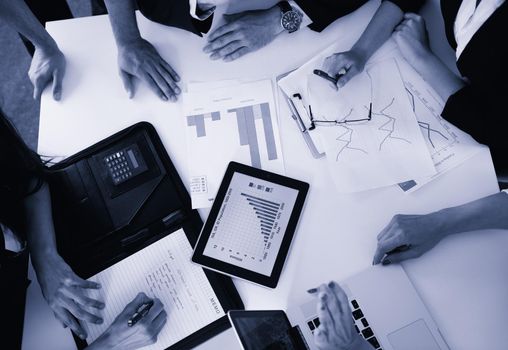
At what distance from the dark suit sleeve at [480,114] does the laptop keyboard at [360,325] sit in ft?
1.56

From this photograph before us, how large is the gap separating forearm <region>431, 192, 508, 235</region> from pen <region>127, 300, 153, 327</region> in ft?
2.18

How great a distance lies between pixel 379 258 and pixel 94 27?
37.9 inches

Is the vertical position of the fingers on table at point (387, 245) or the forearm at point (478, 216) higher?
the fingers on table at point (387, 245)

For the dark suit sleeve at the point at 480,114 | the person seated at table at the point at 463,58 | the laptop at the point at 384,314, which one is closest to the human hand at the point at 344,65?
the person seated at table at the point at 463,58

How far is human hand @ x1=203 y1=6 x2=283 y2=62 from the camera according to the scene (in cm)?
107

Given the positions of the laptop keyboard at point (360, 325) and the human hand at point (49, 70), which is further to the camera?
the human hand at point (49, 70)

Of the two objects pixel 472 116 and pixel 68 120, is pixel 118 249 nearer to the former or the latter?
pixel 68 120

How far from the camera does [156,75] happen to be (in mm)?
1052

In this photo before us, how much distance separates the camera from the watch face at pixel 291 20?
3.53ft

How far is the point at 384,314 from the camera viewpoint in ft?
2.88

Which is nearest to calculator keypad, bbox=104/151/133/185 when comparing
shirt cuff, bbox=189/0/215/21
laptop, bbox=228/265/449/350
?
shirt cuff, bbox=189/0/215/21

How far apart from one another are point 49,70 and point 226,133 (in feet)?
1.66

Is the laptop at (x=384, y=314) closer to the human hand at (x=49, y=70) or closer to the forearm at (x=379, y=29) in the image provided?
the forearm at (x=379, y=29)

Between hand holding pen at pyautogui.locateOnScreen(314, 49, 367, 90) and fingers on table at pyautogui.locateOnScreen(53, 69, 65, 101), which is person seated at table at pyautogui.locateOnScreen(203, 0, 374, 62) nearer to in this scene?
hand holding pen at pyautogui.locateOnScreen(314, 49, 367, 90)
